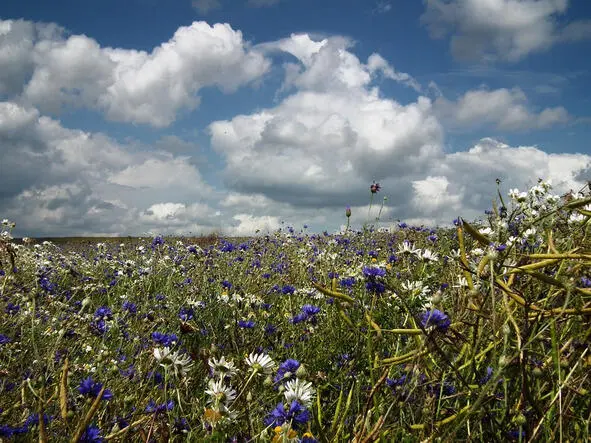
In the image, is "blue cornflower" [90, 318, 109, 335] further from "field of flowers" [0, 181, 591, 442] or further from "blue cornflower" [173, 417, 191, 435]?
"blue cornflower" [173, 417, 191, 435]

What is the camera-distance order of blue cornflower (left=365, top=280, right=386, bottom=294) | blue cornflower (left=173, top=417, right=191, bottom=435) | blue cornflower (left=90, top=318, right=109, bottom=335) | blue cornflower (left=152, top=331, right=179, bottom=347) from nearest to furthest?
blue cornflower (left=173, top=417, right=191, bottom=435) < blue cornflower (left=365, top=280, right=386, bottom=294) < blue cornflower (left=152, top=331, right=179, bottom=347) < blue cornflower (left=90, top=318, right=109, bottom=335)

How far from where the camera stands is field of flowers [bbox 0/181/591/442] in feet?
5.19

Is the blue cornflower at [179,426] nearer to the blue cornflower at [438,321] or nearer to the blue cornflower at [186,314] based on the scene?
the blue cornflower at [438,321]

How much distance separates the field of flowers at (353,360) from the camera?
158cm

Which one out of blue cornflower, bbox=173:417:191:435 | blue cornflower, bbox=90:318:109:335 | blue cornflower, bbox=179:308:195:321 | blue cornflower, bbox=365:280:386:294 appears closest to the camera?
blue cornflower, bbox=173:417:191:435

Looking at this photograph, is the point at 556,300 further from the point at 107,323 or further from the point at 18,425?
the point at 107,323

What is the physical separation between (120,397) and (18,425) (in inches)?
25.5

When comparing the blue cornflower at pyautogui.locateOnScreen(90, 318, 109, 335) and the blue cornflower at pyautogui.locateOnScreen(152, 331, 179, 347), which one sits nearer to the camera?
the blue cornflower at pyautogui.locateOnScreen(152, 331, 179, 347)

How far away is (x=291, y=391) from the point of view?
1.58 m

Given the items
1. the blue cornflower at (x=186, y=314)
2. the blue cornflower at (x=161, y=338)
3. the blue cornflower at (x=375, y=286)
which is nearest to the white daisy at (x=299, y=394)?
the blue cornflower at (x=375, y=286)

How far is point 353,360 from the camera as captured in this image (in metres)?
2.08

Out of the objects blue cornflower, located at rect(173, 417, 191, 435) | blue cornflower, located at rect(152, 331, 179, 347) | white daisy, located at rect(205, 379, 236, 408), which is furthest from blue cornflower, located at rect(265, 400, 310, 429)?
blue cornflower, located at rect(152, 331, 179, 347)

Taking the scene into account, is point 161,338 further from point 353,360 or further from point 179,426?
point 353,360

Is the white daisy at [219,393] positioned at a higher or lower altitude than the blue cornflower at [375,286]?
lower
